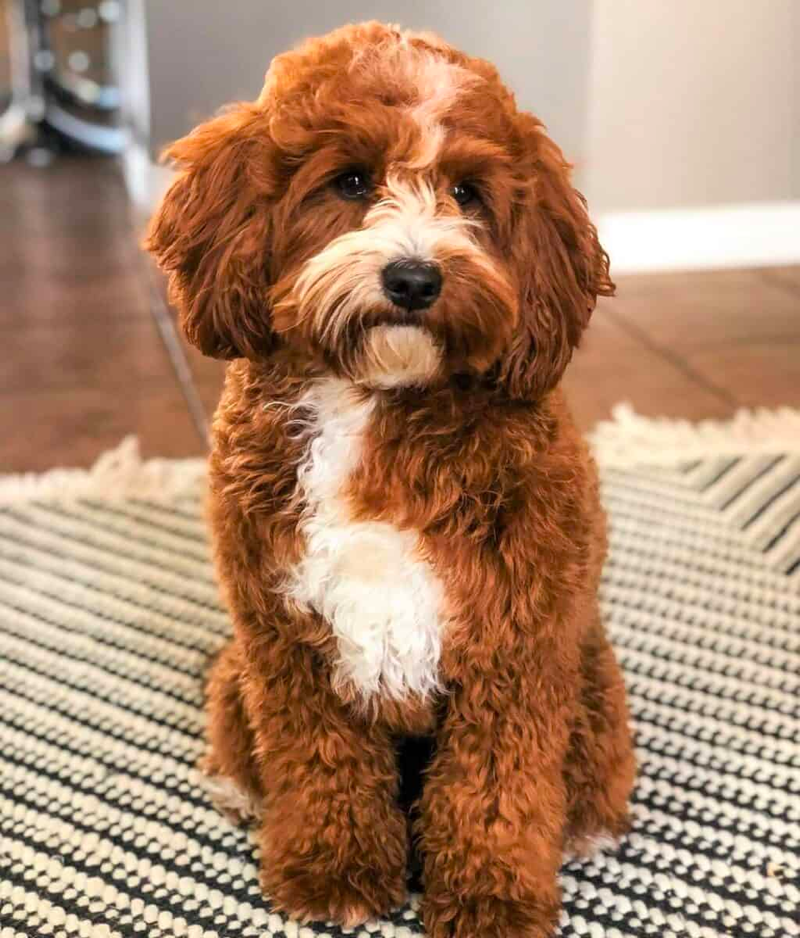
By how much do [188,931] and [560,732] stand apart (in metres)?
0.39

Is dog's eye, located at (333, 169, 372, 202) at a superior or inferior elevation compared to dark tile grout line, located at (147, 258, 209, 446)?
superior

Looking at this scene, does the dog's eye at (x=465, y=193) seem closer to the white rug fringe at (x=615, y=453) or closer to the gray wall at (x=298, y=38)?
the white rug fringe at (x=615, y=453)

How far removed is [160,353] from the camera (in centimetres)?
248

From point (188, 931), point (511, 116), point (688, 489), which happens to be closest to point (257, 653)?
point (188, 931)

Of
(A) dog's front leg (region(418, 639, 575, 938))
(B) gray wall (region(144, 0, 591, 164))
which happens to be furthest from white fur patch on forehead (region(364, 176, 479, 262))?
(B) gray wall (region(144, 0, 591, 164))

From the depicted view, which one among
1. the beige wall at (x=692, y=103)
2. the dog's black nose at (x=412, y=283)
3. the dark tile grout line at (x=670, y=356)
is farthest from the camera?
the beige wall at (x=692, y=103)

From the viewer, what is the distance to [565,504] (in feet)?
3.16

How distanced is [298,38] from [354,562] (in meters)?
2.07

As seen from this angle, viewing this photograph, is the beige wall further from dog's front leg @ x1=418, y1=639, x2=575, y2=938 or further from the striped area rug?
dog's front leg @ x1=418, y1=639, x2=575, y2=938

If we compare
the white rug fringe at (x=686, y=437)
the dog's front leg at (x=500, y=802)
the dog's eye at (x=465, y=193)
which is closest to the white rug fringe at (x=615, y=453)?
the white rug fringe at (x=686, y=437)

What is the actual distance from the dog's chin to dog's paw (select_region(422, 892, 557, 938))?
1.57 feet

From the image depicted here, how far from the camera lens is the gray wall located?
2.70 meters

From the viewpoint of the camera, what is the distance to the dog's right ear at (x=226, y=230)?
0.89 meters

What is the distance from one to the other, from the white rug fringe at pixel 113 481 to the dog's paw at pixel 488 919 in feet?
3.15
